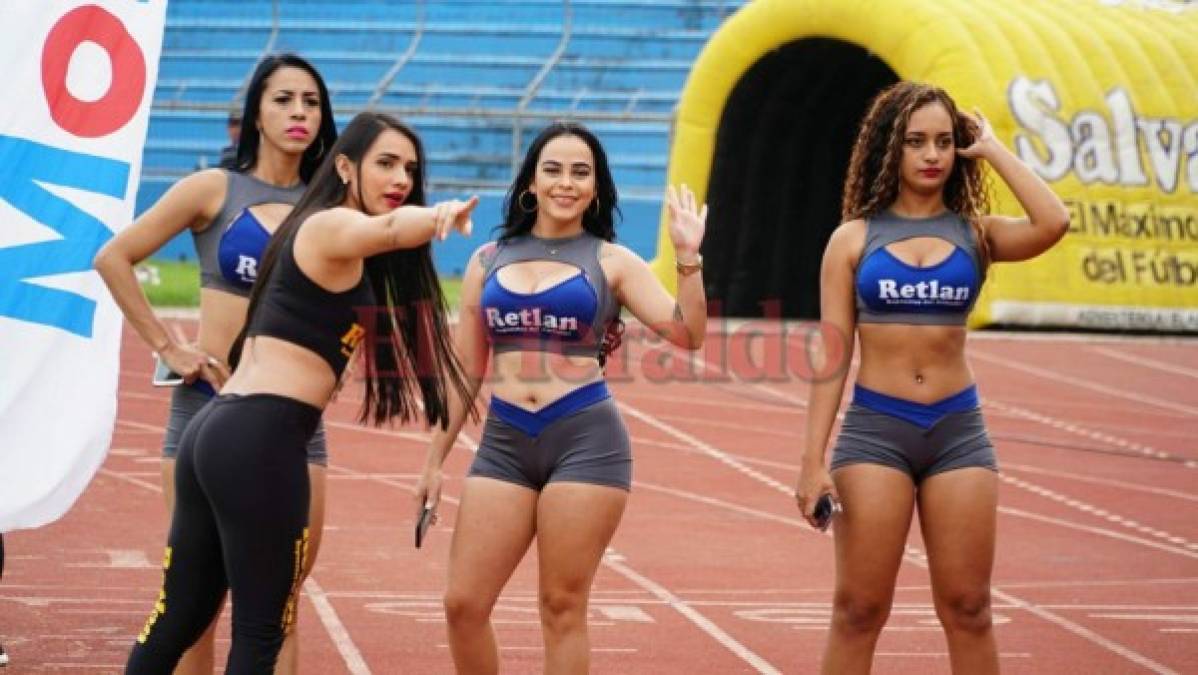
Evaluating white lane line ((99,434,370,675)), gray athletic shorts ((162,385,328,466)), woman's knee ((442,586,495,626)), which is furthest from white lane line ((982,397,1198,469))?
gray athletic shorts ((162,385,328,466))

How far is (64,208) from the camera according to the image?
711 cm

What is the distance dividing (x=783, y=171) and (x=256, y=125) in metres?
18.4

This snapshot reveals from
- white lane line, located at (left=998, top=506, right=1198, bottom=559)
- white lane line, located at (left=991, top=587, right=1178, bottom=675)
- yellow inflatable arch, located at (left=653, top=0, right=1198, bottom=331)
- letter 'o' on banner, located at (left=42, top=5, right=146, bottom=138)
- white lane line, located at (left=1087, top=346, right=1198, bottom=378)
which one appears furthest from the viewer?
yellow inflatable arch, located at (left=653, top=0, right=1198, bottom=331)

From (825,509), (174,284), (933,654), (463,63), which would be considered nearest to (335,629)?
(933,654)

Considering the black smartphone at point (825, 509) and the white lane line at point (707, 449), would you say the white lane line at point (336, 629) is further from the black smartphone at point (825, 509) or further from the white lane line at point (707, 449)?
the white lane line at point (707, 449)

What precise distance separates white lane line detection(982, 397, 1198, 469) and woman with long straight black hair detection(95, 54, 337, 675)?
9.16 meters

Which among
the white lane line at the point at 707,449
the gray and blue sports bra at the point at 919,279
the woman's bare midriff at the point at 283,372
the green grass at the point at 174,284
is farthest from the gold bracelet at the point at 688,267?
the green grass at the point at 174,284

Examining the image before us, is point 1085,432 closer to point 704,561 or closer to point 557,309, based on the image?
point 704,561

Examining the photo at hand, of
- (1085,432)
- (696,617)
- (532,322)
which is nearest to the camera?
(532,322)

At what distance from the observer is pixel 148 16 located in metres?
7.28

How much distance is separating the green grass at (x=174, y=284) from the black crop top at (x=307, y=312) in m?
Answer: 16.8

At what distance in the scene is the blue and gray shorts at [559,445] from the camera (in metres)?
6.18

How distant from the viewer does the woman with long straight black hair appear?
6227mm

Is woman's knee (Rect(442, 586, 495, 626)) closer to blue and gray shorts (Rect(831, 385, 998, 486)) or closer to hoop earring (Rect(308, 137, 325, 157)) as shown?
blue and gray shorts (Rect(831, 385, 998, 486))
